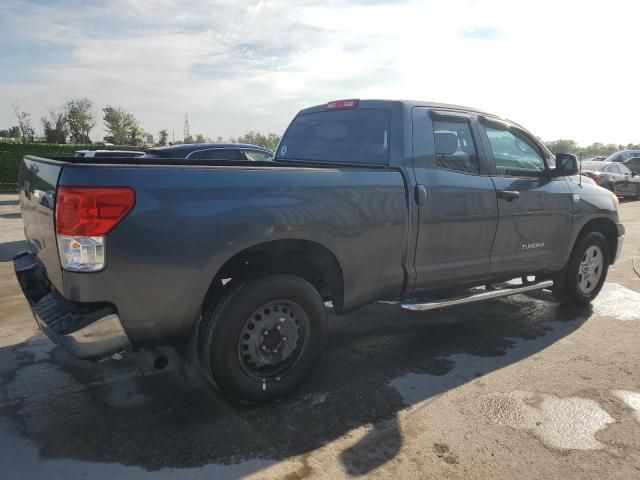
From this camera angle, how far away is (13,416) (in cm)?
313

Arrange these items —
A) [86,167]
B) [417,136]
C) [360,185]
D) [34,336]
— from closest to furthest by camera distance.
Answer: [86,167] → [360,185] → [417,136] → [34,336]

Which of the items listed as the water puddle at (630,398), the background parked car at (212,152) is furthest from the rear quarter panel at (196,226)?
the background parked car at (212,152)

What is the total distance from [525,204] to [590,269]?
1.55 m

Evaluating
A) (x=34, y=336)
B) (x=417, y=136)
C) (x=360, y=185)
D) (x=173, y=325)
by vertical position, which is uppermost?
(x=417, y=136)

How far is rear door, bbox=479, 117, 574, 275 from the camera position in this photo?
4535mm

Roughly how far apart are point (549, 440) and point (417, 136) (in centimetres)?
227

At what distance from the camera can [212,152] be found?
10125 millimetres

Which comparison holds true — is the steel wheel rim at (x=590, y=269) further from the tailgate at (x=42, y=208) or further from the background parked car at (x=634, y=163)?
the background parked car at (x=634, y=163)

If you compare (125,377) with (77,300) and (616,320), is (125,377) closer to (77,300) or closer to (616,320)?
(77,300)

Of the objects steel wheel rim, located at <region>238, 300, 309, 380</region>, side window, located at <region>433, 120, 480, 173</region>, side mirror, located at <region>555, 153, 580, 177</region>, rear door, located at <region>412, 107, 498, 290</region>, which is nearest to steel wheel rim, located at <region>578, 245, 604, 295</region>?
A: side mirror, located at <region>555, 153, 580, 177</region>

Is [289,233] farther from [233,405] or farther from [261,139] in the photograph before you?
[261,139]

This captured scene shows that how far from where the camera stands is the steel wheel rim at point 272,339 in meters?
3.25

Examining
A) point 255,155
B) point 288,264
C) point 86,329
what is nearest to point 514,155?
point 288,264

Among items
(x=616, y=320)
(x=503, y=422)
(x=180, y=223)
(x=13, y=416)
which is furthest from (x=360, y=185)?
(x=616, y=320)
